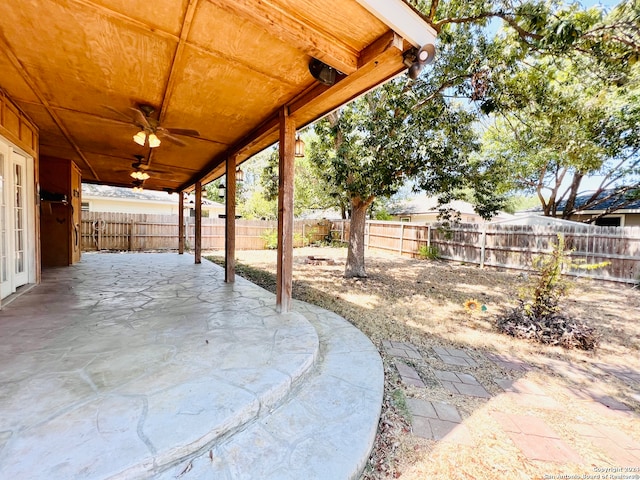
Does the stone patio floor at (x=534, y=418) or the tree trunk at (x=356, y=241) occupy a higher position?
the tree trunk at (x=356, y=241)

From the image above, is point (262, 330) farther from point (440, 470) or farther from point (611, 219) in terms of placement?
point (611, 219)

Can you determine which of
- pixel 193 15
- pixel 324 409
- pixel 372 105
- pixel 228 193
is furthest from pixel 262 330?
pixel 372 105

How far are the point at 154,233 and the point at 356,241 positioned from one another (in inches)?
342

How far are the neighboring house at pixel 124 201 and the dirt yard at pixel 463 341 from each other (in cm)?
1024

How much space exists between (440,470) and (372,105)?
5.34m

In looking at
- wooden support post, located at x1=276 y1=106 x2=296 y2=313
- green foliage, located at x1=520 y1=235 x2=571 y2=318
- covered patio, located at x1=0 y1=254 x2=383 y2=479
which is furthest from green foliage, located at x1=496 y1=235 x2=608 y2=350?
wooden support post, located at x1=276 y1=106 x2=296 y2=313

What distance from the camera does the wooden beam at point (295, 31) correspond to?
1.63m

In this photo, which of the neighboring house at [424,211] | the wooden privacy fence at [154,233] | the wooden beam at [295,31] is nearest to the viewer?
the wooden beam at [295,31]

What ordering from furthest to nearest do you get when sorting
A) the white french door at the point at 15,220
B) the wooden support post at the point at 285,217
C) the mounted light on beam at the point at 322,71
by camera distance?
the white french door at the point at 15,220, the wooden support post at the point at 285,217, the mounted light on beam at the point at 322,71

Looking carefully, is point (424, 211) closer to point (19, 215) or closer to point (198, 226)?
point (198, 226)

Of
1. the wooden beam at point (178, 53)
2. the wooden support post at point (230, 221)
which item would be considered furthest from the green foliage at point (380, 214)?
the wooden beam at point (178, 53)

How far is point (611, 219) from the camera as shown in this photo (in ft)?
39.0

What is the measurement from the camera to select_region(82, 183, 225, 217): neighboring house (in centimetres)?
1303

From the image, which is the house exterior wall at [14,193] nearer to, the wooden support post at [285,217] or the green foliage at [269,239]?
the wooden support post at [285,217]
